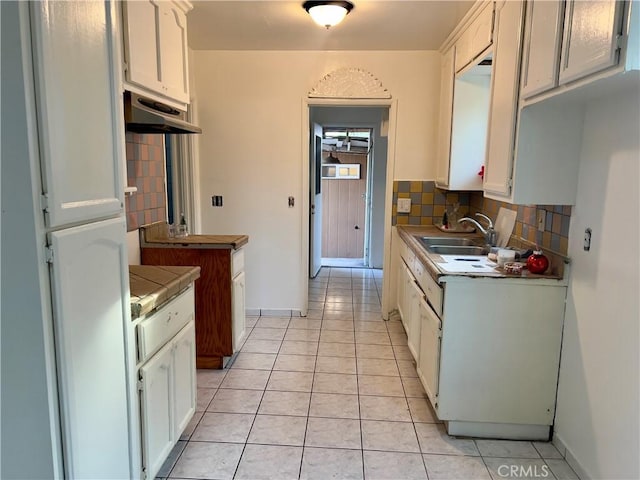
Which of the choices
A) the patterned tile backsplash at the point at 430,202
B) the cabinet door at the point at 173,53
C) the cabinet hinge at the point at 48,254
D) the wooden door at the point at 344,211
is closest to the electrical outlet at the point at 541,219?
the patterned tile backsplash at the point at 430,202

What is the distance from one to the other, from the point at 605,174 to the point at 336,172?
6.14 m

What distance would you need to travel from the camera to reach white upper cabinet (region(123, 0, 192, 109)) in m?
2.02

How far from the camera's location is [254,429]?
2.30 m

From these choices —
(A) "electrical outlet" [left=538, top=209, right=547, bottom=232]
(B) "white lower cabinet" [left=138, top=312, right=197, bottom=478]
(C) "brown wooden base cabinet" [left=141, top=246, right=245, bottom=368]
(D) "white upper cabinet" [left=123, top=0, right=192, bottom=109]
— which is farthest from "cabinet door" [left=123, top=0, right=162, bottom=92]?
(A) "electrical outlet" [left=538, top=209, right=547, bottom=232]

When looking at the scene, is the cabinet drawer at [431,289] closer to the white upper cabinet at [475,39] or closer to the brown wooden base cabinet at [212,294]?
the brown wooden base cabinet at [212,294]

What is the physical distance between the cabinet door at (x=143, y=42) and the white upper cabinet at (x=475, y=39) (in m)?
1.86

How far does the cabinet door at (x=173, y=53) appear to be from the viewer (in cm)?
236

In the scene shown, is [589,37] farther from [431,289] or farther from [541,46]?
[431,289]

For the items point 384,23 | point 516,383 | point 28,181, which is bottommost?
point 516,383

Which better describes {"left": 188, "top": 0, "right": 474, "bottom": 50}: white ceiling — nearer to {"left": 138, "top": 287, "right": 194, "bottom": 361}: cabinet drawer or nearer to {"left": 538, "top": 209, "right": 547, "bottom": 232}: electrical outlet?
{"left": 538, "top": 209, "right": 547, "bottom": 232}: electrical outlet

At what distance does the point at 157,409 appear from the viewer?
1.75m

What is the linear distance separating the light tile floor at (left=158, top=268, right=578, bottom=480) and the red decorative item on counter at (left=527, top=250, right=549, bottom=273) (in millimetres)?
903

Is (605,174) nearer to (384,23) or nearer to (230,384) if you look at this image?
(384,23)

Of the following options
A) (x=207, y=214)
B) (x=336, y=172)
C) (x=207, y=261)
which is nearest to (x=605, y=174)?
(x=207, y=261)
